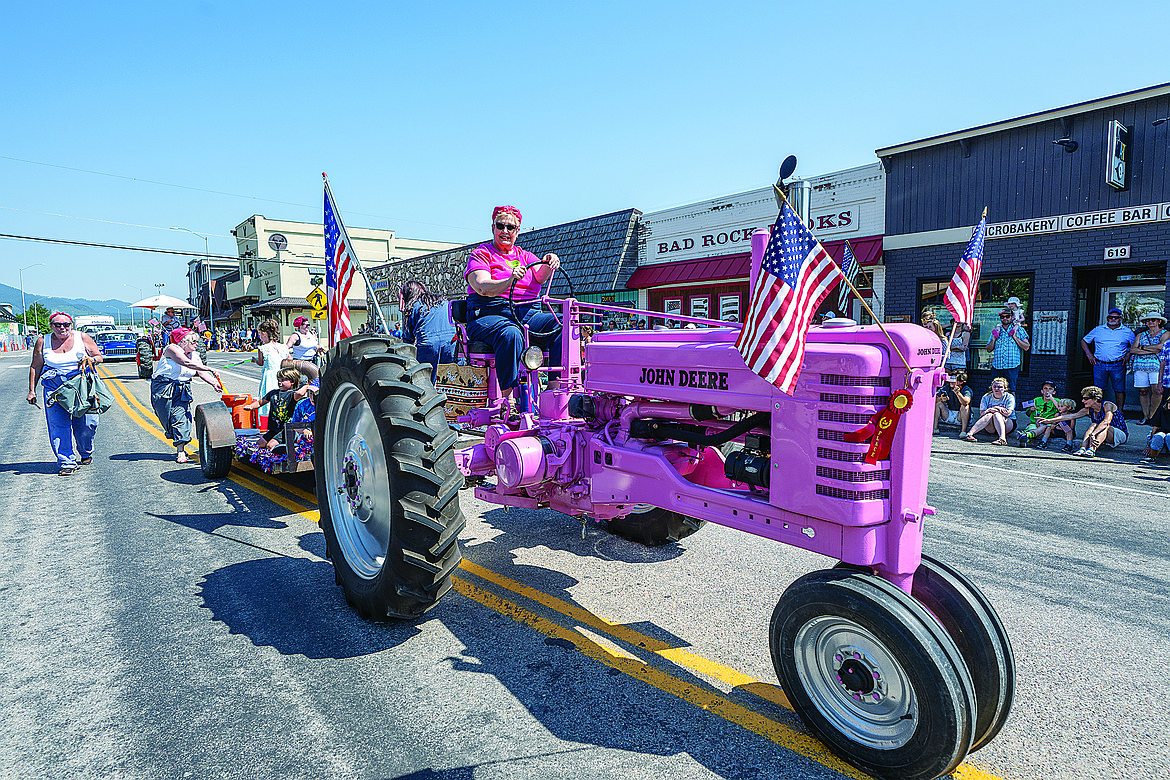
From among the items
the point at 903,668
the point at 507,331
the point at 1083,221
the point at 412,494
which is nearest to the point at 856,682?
the point at 903,668

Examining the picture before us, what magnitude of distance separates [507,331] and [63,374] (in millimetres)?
6091

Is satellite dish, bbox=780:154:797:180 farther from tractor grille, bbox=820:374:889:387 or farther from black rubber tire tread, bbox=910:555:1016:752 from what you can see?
black rubber tire tread, bbox=910:555:1016:752

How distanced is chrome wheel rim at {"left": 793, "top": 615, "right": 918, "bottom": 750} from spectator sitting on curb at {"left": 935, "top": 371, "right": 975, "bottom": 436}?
28.2ft

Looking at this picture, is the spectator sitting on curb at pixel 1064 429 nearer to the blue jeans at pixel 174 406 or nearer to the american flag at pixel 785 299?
the american flag at pixel 785 299

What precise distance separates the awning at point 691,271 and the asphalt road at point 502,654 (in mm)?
10798

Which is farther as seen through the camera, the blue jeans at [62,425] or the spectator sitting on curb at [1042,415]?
the spectator sitting on curb at [1042,415]

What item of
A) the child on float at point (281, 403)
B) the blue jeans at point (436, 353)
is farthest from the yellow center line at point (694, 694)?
the child on float at point (281, 403)

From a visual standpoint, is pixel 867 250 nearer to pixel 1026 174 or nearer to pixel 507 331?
pixel 1026 174

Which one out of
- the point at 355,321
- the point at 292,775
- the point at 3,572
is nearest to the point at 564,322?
the point at 292,775

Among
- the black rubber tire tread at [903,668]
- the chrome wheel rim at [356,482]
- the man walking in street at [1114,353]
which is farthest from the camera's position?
the man walking in street at [1114,353]

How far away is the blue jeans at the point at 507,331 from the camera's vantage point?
4.49 metres

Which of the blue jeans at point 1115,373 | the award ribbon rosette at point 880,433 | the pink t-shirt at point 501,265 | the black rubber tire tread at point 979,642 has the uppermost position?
the pink t-shirt at point 501,265

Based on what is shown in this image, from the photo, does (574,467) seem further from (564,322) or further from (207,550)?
(207,550)

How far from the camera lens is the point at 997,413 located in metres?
9.52
